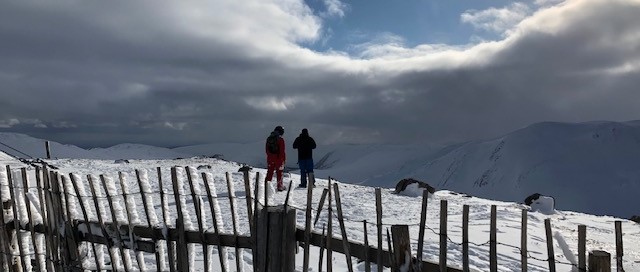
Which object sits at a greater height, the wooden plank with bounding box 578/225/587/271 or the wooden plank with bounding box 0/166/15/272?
the wooden plank with bounding box 578/225/587/271

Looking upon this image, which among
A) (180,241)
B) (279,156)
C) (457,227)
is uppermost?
(279,156)

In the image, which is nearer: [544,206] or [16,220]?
[16,220]

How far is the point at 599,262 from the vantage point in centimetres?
241

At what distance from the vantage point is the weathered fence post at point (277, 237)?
3307 mm

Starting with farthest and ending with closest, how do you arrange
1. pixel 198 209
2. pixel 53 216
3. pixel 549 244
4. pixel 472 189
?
pixel 472 189
pixel 53 216
pixel 198 209
pixel 549 244

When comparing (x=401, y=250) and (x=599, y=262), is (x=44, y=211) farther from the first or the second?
(x=599, y=262)

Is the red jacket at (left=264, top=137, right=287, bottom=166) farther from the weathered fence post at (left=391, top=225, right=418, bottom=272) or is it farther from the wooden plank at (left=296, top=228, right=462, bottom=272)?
the weathered fence post at (left=391, top=225, right=418, bottom=272)

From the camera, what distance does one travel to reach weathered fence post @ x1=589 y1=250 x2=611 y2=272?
7.86ft

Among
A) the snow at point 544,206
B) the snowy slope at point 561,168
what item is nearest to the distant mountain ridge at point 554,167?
the snowy slope at point 561,168

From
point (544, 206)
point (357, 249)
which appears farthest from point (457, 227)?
point (357, 249)

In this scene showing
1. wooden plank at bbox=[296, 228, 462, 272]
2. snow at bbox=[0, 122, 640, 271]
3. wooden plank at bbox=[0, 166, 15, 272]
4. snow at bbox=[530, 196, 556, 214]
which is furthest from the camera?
snow at bbox=[530, 196, 556, 214]

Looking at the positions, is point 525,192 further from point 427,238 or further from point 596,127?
point 427,238

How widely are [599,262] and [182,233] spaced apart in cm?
269

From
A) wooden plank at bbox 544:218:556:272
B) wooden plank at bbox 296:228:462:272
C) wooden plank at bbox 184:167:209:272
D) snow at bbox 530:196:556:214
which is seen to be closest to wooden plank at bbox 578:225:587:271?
wooden plank at bbox 544:218:556:272
